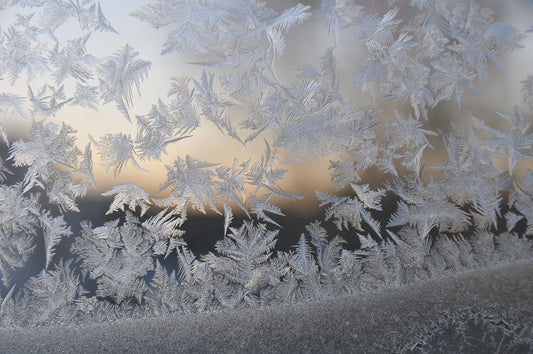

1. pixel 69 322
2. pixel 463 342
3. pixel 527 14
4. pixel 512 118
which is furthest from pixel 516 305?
pixel 69 322

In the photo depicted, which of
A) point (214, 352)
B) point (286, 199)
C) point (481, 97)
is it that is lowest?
point (214, 352)

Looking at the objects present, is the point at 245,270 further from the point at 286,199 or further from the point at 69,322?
the point at 69,322

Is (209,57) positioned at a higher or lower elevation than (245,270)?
higher

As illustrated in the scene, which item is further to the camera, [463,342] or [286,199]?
[286,199]

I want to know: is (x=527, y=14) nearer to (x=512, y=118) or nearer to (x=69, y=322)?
(x=512, y=118)

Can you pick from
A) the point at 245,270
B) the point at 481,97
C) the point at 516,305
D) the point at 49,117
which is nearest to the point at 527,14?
the point at 481,97

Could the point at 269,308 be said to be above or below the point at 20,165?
below
